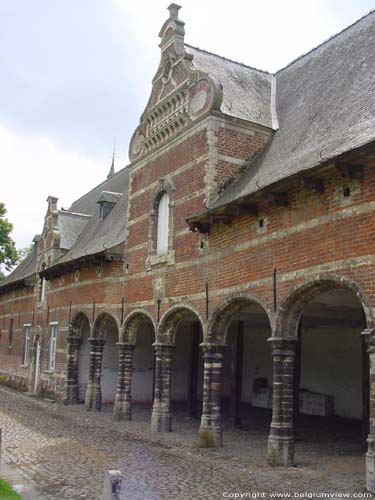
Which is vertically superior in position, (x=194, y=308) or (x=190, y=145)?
(x=190, y=145)

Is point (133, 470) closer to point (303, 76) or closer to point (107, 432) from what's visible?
point (107, 432)

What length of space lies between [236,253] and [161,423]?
4987mm

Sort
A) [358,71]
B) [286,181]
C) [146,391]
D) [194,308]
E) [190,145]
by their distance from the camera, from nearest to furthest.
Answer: [286,181] → [358,71] → [194,308] → [190,145] → [146,391]

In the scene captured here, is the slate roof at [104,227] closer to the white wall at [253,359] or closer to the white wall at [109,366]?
the white wall at [109,366]

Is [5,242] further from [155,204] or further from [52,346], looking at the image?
[155,204]

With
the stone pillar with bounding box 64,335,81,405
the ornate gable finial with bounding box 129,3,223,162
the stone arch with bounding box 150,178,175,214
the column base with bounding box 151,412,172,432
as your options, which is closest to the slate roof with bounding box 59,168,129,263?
the stone arch with bounding box 150,178,175,214

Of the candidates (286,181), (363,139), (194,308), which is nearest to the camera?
(363,139)

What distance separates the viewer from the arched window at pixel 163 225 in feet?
48.2

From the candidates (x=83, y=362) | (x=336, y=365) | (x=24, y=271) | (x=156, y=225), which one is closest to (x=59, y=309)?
(x=83, y=362)

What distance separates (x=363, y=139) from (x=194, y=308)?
5.61 m

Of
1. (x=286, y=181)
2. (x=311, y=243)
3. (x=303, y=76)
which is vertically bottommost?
(x=311, y=243)

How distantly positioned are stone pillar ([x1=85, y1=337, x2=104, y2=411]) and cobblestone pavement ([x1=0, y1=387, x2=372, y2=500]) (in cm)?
188

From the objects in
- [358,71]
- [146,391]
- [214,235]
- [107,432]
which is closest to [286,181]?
[214,235]

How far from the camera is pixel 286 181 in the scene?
931 centimetres
